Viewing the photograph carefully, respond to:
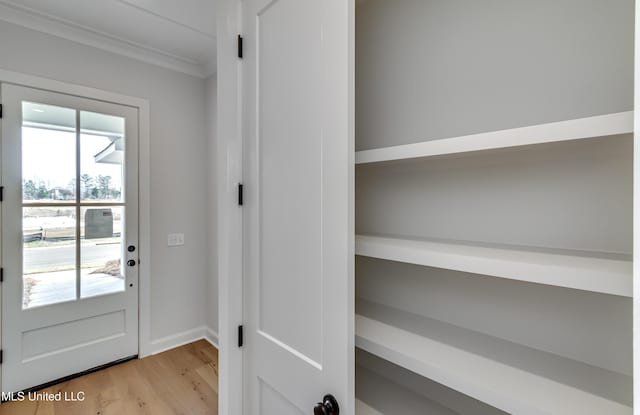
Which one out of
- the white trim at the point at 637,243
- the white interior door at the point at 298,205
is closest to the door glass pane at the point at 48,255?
the white interior door at the point at 298,205

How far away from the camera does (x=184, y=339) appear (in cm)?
283

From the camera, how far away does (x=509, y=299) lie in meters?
0.78

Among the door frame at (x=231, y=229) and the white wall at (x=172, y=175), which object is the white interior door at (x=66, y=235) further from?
the door frame at (x=231, y=229)

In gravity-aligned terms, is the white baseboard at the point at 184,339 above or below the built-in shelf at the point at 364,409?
below

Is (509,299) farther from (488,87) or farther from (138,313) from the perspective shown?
(138,313)

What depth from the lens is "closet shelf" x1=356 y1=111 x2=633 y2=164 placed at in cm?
48

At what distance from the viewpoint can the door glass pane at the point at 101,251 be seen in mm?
2309

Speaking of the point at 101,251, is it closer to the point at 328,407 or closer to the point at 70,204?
the point at 70,204

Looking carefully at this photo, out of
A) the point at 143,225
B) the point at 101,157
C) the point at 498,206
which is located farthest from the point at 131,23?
the point at 498,206

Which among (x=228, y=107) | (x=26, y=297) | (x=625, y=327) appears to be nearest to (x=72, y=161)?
(x=26, y=297)

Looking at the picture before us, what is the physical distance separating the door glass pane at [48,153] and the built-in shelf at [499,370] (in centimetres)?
256

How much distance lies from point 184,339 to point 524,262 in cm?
310

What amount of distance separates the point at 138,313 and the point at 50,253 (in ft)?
2.74

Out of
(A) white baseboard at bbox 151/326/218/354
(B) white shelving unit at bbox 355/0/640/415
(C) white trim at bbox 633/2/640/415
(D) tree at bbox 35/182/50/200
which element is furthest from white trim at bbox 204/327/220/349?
(C) white trim at bbox 633/2/640/415
